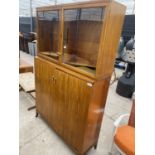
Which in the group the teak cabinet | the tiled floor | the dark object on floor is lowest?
the tiled floor

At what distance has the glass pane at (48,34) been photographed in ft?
6.21

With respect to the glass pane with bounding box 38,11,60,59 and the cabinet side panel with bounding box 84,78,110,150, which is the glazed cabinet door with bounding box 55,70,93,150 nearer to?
the cabinet side panel with bounding box 84,78,110,150

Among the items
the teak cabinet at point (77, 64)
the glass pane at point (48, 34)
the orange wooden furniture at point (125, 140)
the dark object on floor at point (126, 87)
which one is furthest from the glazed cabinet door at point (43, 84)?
the dark object on floor at point (126, 87)

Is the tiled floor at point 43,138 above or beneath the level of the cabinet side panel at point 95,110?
beneath

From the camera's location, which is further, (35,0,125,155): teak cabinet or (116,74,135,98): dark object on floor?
(116,74,135,98): dark object on floor

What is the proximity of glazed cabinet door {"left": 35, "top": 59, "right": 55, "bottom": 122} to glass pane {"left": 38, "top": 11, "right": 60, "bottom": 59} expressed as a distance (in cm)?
18

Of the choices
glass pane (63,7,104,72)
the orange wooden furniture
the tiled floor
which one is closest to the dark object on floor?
the tiled floor

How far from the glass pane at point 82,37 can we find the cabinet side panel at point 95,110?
0.73ft

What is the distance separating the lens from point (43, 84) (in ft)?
6.59

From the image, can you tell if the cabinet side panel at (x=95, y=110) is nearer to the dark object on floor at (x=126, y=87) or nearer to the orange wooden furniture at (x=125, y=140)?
the orange wooden furniture at (x=125, y=140)

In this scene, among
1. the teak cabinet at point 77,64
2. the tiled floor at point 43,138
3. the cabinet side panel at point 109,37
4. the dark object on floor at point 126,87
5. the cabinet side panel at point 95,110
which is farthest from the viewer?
the dark object on floor at point 126,87

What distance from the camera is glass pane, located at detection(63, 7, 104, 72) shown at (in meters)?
1.50
